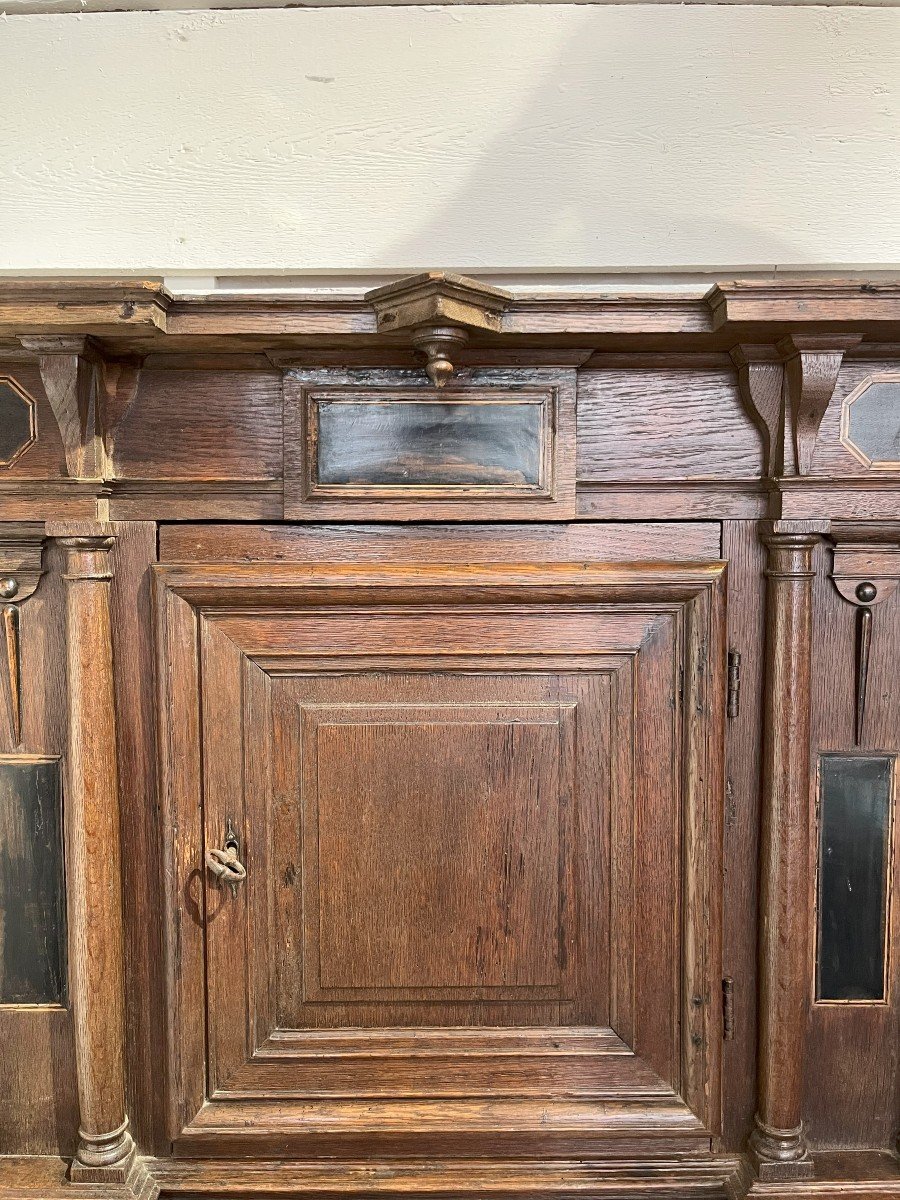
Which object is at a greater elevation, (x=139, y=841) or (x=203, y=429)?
(x=203, y=429)

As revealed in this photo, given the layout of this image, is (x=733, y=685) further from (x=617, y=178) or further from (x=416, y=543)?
(x=617, y=178)

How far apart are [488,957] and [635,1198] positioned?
1.80ft

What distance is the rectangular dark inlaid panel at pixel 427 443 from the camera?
Result: 4.58ft

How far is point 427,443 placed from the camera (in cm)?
141

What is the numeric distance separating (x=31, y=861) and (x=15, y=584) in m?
0.54

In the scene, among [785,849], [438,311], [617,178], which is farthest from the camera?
[617,178]

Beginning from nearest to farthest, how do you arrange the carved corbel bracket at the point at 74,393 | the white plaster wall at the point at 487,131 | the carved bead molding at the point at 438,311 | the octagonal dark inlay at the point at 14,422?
the carved bead molding at the point at 438,311
the carved corbel bracket at the point at 74,393
the octagonal dark inlay at the point at 14,422
the white plaster wall at the point at 487,131

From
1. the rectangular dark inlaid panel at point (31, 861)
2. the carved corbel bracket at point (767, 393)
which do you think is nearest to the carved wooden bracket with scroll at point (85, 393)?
the rectangular dark inlaid panel at point (31, 861)

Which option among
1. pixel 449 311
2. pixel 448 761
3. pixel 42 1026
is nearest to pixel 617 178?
pixel 449 311

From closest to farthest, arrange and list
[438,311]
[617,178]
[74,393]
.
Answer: [438,311]
[74,393]
[617,178]

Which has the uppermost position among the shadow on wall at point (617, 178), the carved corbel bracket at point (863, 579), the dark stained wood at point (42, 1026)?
the shadow on wall at point (617, 178)

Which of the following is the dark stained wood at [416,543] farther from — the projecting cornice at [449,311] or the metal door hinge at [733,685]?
the projecting cornice at [449,311]

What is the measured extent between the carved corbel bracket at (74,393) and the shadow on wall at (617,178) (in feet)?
2.37

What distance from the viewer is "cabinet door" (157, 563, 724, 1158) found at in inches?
56.8
